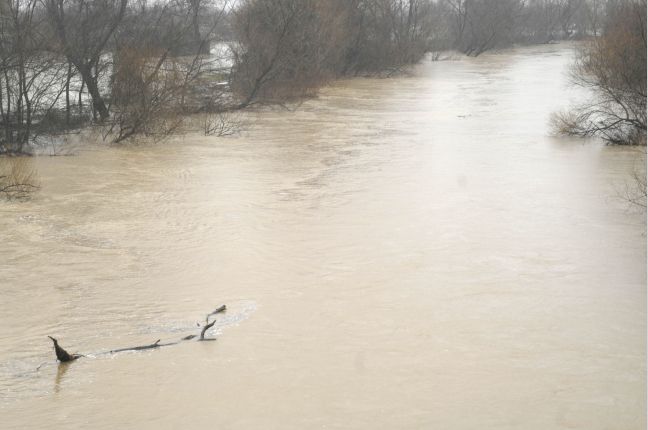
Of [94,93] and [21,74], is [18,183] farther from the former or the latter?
[94,93]

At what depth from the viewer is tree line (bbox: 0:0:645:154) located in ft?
62.4

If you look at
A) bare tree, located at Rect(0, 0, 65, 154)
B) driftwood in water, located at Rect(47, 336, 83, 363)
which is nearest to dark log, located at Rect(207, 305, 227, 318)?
driftwood in water, located at Rect(47, 336, 83, 363)

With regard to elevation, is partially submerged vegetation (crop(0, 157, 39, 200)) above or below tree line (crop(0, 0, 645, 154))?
below

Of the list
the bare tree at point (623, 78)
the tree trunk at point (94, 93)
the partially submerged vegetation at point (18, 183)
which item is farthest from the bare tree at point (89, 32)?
the bare tree at point (623, 78)

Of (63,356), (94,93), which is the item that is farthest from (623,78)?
(63,356)

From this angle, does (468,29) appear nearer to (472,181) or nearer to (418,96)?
(418,96)

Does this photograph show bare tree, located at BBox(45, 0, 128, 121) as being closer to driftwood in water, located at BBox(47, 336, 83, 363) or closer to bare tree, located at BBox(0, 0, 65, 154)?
bare tree, located at BBox(0, 0, 65, 154)

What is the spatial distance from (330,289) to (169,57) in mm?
15063

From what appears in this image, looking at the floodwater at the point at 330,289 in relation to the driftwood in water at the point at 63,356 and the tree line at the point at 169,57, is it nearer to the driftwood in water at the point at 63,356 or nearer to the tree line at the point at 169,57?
the driftwood in water at the point at 63,356

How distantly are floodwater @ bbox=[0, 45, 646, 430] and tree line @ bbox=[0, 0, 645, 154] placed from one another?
1794 millimetres

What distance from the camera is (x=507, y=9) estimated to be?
5741 cm

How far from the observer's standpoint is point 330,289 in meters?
10.2

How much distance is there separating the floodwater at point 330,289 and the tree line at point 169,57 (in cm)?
179

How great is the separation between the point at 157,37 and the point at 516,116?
10.6 meters
